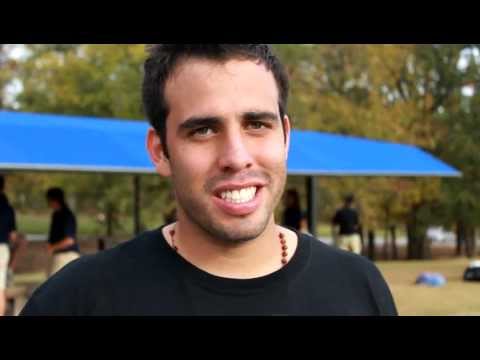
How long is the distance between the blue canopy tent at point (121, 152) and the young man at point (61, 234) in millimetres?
550

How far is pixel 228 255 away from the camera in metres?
1.61

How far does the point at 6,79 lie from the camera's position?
2327cm

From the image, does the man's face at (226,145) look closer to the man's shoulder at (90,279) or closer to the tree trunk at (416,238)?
the man's shoulder at (90,279)

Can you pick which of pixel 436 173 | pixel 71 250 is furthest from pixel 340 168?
pixel 71 250

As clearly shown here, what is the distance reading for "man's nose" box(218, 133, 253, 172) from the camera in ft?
4.83

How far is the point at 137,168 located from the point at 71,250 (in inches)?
53.5

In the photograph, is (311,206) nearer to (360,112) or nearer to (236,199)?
(360,112)

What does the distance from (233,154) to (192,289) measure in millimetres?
351

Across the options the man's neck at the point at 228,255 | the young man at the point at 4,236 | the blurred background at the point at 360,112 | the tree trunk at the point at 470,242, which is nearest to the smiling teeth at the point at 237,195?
the man's neck at the point at 228,255

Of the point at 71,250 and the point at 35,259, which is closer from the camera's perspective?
the point at 71,250

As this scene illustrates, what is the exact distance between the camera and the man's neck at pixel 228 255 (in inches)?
62.9

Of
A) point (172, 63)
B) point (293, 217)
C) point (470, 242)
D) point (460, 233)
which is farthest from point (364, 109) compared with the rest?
point (172, 63)

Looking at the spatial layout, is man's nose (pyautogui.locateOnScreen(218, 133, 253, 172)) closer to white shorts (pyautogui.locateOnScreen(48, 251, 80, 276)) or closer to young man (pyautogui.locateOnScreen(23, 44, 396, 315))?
young man (pyautogui.locateOnScreen(23, 44, 396, 315))
